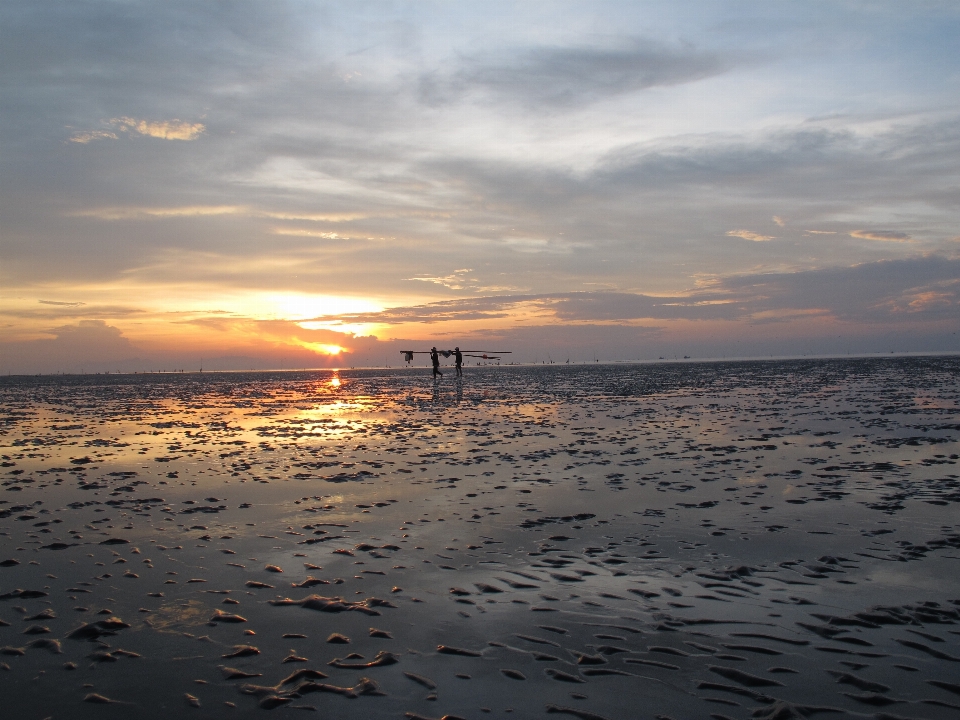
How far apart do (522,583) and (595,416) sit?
29524 mm

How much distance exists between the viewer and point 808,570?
11.1 m

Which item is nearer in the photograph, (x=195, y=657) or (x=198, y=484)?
(x=195, y=657)

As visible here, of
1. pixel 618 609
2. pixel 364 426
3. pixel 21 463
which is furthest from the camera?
pixel 364 426

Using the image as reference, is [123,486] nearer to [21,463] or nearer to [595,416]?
[21,463]

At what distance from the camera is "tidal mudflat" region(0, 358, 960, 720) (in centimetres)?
750

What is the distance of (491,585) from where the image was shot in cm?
1099

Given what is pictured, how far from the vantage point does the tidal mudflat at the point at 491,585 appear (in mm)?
7504

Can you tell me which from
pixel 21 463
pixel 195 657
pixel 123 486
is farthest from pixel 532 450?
pixel 21 463

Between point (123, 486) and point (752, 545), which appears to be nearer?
point (752, 545)

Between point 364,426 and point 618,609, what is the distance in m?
29.0

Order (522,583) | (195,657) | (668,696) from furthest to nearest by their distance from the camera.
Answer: (522,583) < (195,657) < (668,696)

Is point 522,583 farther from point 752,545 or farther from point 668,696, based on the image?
point 752,545

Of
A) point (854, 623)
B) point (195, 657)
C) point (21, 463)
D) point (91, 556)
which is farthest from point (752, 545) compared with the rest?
point (21, 463)

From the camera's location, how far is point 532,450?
2625cm
